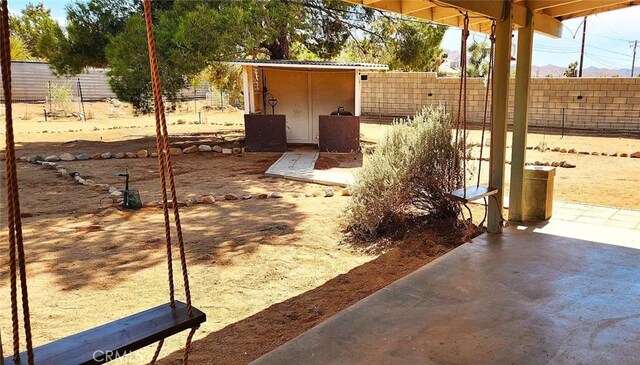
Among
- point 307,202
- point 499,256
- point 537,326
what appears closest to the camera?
point 537,326

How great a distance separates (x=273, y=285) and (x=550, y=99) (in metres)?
14.0

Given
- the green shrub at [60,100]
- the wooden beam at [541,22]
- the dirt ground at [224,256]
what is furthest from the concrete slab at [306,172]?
the green shrub at [60,100]

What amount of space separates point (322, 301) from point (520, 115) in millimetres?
2714

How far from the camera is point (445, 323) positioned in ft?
8.52

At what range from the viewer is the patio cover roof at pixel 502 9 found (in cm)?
375

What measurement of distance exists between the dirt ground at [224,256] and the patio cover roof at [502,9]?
6.99ft

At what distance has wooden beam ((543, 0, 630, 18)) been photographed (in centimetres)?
430

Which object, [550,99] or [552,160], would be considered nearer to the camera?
[552,160]

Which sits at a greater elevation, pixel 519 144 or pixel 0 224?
pixel 519 144

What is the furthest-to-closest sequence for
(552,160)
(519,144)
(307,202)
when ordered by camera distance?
(552,160), (307,202), (519,144)

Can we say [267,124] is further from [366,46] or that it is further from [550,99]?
[550,99]

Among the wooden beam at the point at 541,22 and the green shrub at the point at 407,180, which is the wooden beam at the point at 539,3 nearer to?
the wooden beam at the point at 541,22

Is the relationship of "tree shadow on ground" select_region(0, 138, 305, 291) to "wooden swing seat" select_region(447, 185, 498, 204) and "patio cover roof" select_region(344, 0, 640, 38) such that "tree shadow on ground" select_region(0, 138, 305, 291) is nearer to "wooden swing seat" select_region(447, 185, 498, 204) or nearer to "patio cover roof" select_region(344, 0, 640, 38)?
"wooden swing seat" select_region(447, 185, 498, 204)

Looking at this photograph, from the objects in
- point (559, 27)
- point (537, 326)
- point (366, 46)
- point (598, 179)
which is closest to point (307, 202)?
point (559, 27)
